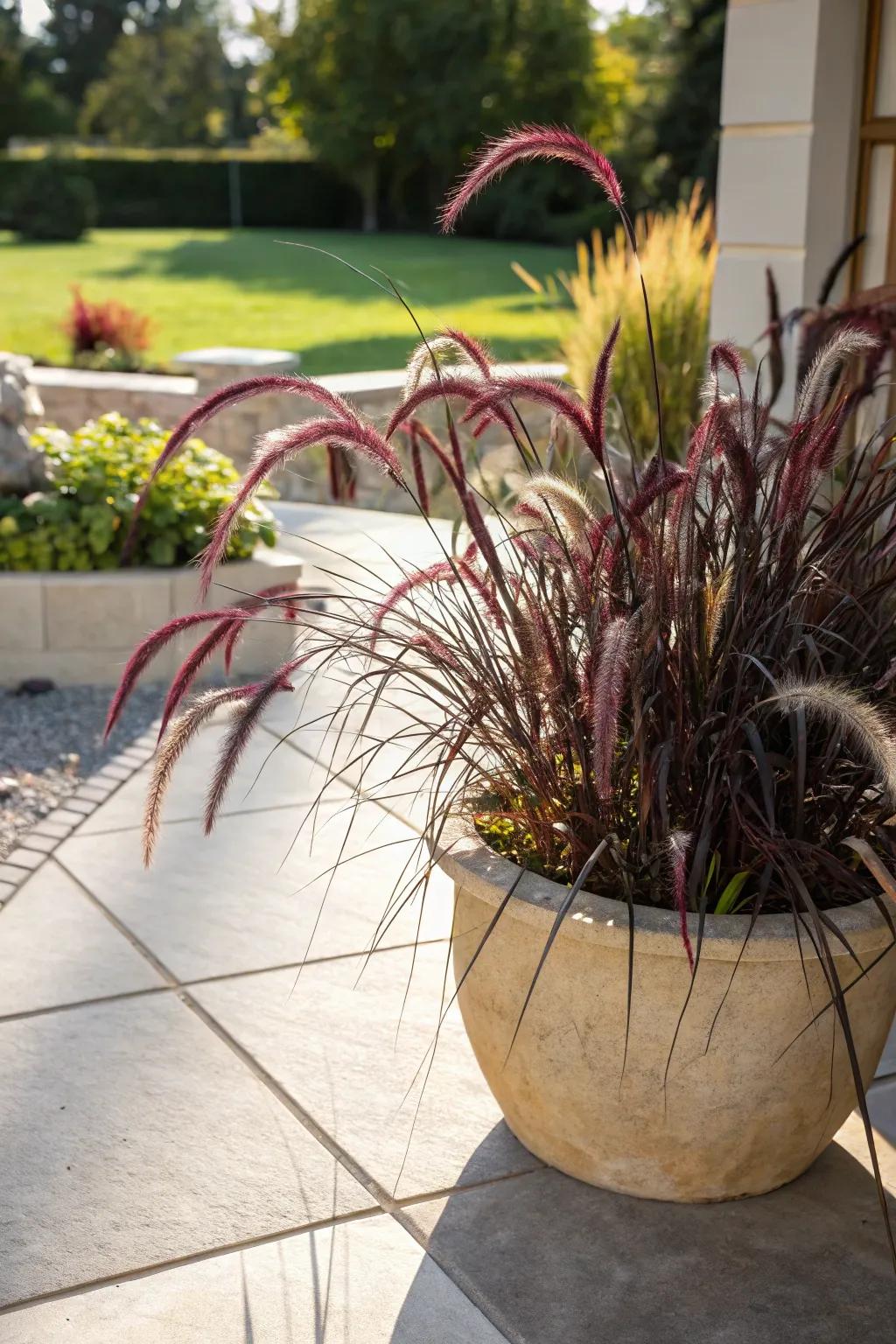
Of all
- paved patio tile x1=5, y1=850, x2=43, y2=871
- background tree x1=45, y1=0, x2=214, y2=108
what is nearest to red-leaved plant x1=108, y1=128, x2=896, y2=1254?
paved patio tile x1=5, y1=850, x2=43, y2=871

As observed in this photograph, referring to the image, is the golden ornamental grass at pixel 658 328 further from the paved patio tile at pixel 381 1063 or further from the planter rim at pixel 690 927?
the planter rim at pixel 690 927

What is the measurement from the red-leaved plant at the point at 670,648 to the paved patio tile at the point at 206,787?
1.70 m

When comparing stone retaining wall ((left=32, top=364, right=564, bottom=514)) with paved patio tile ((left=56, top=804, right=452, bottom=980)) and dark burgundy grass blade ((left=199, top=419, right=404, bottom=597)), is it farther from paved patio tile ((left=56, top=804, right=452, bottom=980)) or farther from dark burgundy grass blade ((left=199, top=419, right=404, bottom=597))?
dark burgundy grass blade ((left=199, top=419, right=404, bottom=597))

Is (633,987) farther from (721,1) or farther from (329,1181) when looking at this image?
(721,1)

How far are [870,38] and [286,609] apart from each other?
353cm

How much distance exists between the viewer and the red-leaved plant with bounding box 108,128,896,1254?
6.34 ft

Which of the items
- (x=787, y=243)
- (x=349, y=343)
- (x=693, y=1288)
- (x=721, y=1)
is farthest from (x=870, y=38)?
(x=721, y=1)

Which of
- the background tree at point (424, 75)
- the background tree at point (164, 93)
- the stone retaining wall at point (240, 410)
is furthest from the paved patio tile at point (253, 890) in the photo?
the background tree at point (164, 93)

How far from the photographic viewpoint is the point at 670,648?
6.71 feet

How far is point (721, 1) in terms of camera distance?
24594mm

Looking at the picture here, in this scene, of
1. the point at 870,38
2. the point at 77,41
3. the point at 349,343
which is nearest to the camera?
the point at 870,38

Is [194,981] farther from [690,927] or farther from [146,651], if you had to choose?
[690,927]

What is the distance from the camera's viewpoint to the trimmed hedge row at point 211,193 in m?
34.9

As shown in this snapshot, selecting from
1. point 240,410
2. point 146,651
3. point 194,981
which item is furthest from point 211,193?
point 146,651
